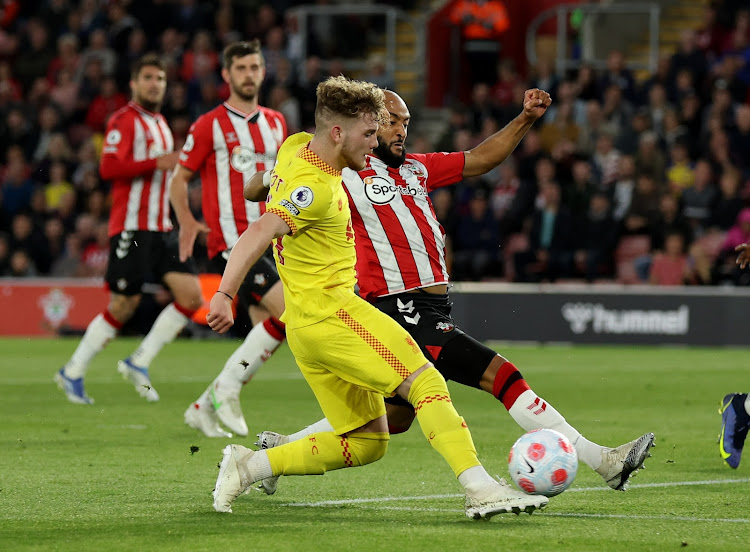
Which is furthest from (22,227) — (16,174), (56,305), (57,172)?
(56,305)

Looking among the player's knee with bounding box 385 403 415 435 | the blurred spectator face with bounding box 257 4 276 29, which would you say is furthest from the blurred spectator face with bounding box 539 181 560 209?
the player's knee with bounding box 385 403 415 435

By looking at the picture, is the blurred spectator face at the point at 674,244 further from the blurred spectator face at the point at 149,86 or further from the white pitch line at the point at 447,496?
the white pitch line at the point at 447,496

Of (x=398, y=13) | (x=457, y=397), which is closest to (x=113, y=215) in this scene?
(x=457, y=397)

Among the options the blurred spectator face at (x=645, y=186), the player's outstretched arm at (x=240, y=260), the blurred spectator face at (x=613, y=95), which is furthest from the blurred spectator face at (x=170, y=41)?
the player's outstretched arm at (x=240, y=260)

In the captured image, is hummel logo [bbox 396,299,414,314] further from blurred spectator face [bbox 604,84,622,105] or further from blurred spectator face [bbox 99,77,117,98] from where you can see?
blurred spectator face [bbox 99,77,117,98]

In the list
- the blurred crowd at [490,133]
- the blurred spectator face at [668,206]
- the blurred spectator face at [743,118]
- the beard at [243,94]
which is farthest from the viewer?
the blurred crowd at [490,133]

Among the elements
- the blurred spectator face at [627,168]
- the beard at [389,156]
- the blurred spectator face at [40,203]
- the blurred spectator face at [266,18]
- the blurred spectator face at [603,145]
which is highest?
the blurred spectator face at [266,18]

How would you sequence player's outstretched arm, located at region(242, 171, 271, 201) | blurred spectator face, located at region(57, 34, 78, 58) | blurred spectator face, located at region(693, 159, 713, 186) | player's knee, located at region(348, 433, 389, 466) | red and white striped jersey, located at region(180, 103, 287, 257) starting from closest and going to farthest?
player's knee, located at region(348, 433, 389, 466), player's outstretched arm, located at region(242, 171, 271, 201), red and white striped jersey, located at region(180, 103, 287, 257), blurred spectator face, located at region(693, 159, 713, 186), blurred spectator face, located at region(57, 34, 78, 58)

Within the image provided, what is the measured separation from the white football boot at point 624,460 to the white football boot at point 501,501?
0.62 m

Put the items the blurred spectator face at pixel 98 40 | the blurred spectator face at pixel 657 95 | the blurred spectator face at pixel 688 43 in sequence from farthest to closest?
the blurred spectator face at pixel 98 40, the blurred spectator face at pixel 688 43, the blurred spectator face at pixel 657 95

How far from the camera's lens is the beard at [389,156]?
6.39 meters

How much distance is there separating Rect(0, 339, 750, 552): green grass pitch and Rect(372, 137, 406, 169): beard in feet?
4.98

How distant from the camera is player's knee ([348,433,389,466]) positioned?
18.6 feet

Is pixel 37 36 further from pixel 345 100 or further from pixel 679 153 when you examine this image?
pixel 345 100
